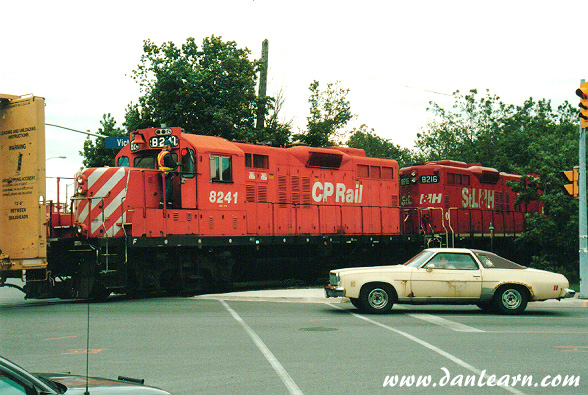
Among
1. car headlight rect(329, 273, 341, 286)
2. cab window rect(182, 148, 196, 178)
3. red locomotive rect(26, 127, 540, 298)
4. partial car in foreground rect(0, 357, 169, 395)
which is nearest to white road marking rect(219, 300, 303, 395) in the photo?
car headlight rect(329, 273, 341, 286)

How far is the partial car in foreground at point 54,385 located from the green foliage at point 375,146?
185 feet

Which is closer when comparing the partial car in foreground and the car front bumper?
the partial car in foreground

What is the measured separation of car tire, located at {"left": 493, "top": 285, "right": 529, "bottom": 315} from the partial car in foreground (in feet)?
35.8

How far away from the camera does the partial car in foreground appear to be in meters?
3.30

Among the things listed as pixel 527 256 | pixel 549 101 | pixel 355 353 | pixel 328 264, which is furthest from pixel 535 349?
pixel 549 101

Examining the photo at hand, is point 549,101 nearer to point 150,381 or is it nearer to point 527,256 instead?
point 527,256

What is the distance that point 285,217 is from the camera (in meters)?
20.6

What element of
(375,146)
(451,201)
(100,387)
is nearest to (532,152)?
(451,201)

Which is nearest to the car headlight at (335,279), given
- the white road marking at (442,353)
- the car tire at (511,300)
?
the white road marking at (442,353)

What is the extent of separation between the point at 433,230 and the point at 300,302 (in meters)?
9.70

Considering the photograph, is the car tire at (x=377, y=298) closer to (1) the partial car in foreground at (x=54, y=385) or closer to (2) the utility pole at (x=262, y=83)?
(1) the partial car in foreground at (x=54, y=385)

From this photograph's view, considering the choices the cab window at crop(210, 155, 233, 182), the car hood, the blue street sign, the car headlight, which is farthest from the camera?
the blue street sign

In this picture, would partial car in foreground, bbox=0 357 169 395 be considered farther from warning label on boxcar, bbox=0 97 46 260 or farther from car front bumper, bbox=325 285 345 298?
warning label on boxcar, bbox=0 97 46 260

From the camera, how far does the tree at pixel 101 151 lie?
28250 millimetres
